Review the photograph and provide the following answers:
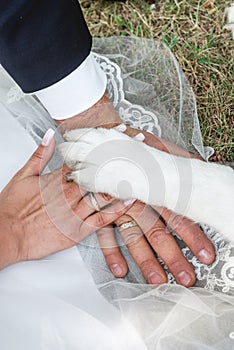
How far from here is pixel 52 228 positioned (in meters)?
1.23

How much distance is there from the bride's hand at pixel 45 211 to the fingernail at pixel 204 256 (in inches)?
6.2

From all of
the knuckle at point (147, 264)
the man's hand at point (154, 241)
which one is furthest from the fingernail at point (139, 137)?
the knuckle at point (147, 264)

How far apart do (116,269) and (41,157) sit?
0.82 feet

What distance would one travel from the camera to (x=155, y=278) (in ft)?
3.98

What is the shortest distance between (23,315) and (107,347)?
6.0 inches

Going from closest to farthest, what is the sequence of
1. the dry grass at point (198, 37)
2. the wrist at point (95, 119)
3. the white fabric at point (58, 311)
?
the white fabric at point (58, 311) → the wrist at point (95, 119) → the dry grass at point (198, 37)

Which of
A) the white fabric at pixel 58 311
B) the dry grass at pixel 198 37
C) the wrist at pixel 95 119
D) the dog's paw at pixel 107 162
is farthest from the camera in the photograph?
the dry grass at pixel 198 37

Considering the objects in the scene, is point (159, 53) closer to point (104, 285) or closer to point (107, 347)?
point (104, 285)

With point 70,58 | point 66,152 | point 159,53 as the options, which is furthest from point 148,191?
point 159,53

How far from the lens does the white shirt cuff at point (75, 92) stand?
125 centimetres

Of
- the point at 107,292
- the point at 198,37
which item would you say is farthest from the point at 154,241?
the point at 198,37

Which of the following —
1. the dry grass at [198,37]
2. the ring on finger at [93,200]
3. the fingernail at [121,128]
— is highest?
the fingernail at [121,128]

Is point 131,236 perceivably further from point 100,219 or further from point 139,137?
point 139,137

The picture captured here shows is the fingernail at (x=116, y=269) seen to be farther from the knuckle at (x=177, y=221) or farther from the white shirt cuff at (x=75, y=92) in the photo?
the white shirt cuff at (x=75, y=92)
